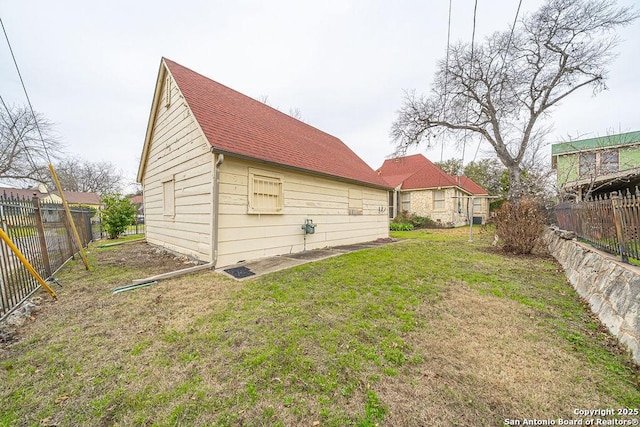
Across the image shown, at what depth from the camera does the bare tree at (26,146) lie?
19.6 metres

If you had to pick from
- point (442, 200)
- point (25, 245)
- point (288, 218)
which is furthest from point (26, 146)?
point (442, 200)

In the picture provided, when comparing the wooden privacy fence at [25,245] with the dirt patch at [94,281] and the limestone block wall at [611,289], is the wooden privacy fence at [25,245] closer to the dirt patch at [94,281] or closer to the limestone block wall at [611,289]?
the dirt patch at [94,281]

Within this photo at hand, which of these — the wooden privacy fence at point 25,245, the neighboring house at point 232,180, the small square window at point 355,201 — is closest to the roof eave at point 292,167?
the neighboring house at point 232,180

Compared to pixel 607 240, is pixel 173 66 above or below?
above

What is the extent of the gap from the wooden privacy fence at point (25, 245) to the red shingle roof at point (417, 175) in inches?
698

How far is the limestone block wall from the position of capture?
8.48 ft

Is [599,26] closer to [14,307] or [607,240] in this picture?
[607,240]

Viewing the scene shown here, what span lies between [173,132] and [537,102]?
65.1ft

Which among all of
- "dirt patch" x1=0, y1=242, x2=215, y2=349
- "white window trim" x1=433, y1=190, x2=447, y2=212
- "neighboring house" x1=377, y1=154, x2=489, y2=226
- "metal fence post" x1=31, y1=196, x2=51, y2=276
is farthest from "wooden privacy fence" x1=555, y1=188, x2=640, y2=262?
"white window trim" x1=433, y1=190, x2=447, y2=212

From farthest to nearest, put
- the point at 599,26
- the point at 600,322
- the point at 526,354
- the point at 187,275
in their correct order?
the point at 599,26 → the point at 187,275 → the point at 600,322 → the point at 526,354

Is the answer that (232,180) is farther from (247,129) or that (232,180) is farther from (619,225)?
(619,225)

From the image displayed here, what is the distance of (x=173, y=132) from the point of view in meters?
7.19

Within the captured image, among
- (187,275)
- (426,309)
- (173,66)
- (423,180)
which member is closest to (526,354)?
(426,309)

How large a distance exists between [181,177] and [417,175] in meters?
17.7
